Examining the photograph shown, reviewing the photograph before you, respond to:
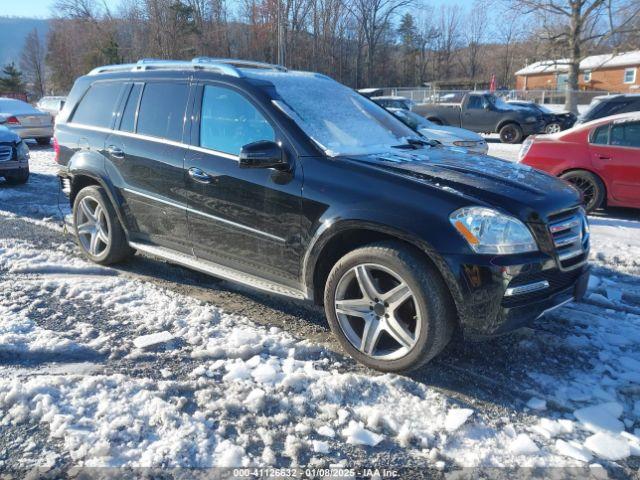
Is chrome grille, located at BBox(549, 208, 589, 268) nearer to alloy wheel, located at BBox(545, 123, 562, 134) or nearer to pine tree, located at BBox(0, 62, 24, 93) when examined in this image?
alloy wheel, located at BBox(545, 123, 562, 134)

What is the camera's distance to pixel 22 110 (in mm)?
16078

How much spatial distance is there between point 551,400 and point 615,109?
31.7ft

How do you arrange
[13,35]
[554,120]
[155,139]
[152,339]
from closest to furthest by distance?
1. [152,339]
2. [155,139]
3. [554,120]
4. [13,35]

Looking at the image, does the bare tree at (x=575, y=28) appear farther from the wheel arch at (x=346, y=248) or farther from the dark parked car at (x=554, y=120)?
the wheel arch at (x=346, y=248)

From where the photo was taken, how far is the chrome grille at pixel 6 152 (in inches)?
369

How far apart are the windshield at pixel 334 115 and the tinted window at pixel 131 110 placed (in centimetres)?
116

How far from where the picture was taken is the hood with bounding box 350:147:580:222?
3.16 m

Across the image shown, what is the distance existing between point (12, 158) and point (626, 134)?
986 centimetres

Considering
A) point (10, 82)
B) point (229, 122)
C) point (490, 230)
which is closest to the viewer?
point (490, 230)

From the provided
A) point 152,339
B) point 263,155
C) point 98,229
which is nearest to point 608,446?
point 263,155

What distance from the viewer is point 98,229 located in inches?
206

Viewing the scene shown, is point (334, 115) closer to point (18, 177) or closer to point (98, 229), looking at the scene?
point (98, 229)

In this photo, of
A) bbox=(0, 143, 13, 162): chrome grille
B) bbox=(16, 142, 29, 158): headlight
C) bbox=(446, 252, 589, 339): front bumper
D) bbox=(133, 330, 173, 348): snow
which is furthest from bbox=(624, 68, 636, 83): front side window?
bbox=(133, 330, 173, 348): snow

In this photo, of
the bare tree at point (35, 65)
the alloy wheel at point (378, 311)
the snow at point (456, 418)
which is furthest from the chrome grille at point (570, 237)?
the bare tree at point (35, 65)
